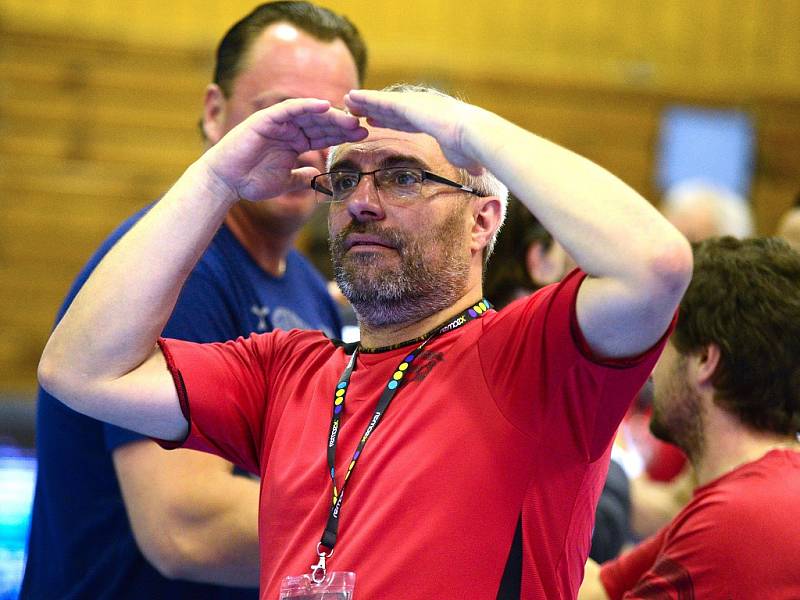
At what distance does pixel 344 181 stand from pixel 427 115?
30 centimetres

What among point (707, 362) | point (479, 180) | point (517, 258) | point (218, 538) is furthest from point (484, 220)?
point (517, 258)

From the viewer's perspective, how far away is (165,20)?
23.3 feet

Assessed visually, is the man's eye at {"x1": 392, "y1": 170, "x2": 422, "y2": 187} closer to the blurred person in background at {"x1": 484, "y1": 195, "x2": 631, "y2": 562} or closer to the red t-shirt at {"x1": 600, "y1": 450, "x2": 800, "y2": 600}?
the red t-shirt at {"x1": 600, "y1": 450, "x2": 800, "y2": 600}

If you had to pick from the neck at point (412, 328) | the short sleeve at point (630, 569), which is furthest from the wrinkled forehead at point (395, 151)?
the short sleeve at point (630, 569)

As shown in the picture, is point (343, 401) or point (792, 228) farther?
point (792, 228)

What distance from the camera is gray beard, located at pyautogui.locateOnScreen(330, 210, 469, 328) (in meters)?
1.83

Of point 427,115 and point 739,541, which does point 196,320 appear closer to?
point 427,115

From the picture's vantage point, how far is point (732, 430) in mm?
2092

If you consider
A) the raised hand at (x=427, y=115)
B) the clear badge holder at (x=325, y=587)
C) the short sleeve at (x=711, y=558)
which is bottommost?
the short sleeve at (x=711, y=558)

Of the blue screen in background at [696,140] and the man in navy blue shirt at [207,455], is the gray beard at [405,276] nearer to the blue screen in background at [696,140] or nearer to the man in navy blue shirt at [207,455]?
the man in navy blue shirt at [207,455]

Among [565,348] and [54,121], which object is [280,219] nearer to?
[565,348]

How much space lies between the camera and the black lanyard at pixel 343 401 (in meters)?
1.70

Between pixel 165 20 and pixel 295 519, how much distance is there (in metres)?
5.91

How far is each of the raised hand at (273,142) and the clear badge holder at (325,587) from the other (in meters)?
0.70
